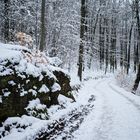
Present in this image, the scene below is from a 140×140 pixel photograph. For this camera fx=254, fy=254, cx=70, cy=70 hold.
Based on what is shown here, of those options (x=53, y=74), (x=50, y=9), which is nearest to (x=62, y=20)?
(x=50, y=9)

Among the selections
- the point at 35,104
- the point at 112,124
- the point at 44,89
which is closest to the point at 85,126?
the point at 112,124

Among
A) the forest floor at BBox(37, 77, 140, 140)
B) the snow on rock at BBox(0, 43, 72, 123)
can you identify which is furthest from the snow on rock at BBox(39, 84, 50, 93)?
the forest floor at BBox(37, 77, 140, 140)

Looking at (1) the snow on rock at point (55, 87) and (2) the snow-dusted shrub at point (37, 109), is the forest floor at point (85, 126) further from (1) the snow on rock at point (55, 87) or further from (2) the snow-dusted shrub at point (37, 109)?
(1) the snow on rock at point (55, 87)

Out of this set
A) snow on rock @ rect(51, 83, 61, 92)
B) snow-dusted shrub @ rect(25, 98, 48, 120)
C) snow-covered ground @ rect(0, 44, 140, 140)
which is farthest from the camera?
snow on rock @ rect(51, 83, 61, 92)

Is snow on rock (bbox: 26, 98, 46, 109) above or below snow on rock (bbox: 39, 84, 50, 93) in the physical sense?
below

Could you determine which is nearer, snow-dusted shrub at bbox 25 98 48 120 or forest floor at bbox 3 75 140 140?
forest floor at bbox 3 75 140 140

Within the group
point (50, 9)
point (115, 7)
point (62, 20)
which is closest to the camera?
point (62, 20)

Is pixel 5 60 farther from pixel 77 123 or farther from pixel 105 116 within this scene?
pixel 105 116

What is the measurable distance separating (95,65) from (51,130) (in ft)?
142

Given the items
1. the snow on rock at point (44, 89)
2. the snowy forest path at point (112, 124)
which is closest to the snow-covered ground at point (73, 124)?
the snowy forest path at point (112, 124)

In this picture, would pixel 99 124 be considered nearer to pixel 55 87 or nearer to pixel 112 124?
pixel 112 124

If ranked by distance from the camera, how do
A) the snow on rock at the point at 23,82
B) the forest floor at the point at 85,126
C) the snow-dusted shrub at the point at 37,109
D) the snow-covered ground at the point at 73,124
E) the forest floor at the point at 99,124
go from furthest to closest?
the snow-dusted shrub at the point at 37,109 < the forest floor at the point at 99,124 < the snow on rock at the point at 23,82 < the forest floor at the point at 85,126 < the snow-covered ground at the point at 73,124

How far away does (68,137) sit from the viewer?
732 centimetres

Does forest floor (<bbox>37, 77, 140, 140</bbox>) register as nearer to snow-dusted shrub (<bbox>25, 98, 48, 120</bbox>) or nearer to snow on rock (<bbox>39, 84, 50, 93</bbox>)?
snow-dusted shrub (<bbox>25, 98, 48, 120</bbox>)
